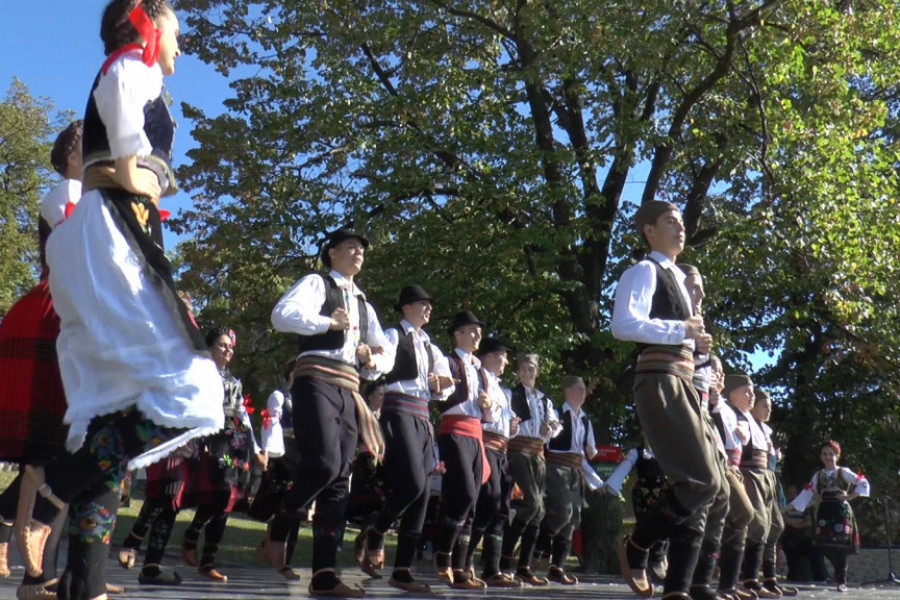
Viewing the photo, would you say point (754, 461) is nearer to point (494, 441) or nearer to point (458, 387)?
point (494, 441)

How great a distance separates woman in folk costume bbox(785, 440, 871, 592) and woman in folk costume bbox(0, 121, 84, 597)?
12081 mm

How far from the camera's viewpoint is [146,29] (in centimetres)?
380

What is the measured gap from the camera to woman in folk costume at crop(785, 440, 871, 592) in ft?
49.9

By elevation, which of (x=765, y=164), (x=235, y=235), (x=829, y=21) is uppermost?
(x=829, y=21)

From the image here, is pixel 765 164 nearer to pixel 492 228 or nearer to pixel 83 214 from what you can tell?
pixel 492 228

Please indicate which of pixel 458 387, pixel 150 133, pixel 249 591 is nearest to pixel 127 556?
pixel 249 591

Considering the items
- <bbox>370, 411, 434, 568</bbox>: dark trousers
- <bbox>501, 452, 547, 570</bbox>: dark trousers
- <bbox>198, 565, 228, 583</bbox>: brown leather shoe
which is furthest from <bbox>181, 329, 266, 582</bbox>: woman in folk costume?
<bbox>501, 452, 547, 570</bbox>: dark trousers

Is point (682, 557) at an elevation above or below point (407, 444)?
below

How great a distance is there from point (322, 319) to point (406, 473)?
1.63 m

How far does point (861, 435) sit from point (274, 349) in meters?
10.9

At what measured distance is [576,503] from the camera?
12094 mm

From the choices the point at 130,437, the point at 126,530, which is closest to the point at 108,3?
the point at 130,437

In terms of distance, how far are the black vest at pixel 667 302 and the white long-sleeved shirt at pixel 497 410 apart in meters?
3.96

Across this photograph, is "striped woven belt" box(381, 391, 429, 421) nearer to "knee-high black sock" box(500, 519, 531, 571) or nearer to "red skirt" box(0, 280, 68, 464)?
"red skirt" box(0, 280, 68, 464)
